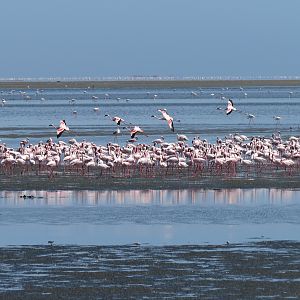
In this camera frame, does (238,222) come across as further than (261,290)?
Yes

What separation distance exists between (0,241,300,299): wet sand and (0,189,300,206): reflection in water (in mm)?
5576

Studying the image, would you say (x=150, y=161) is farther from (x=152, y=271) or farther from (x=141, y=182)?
(x=152, y=271)

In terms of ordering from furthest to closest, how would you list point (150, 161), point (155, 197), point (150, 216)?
point (150, 161), point (155, 197), point (150, 216)

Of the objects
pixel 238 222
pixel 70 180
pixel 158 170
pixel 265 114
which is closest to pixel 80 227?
pixel 238 222

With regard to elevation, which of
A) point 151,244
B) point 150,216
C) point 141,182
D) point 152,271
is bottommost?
point 152,271

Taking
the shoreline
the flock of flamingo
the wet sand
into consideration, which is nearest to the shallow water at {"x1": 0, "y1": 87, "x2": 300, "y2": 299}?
the wet sand

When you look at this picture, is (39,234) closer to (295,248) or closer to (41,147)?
(295,248)

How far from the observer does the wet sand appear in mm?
13750

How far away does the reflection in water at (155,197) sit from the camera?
22703mm

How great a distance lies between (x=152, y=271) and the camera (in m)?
Answer: 15.1

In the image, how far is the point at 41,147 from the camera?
31.5 m

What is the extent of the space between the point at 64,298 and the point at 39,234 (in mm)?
4950

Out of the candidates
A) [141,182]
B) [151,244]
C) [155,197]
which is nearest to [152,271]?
[151,244]

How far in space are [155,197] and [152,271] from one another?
28.4ft
